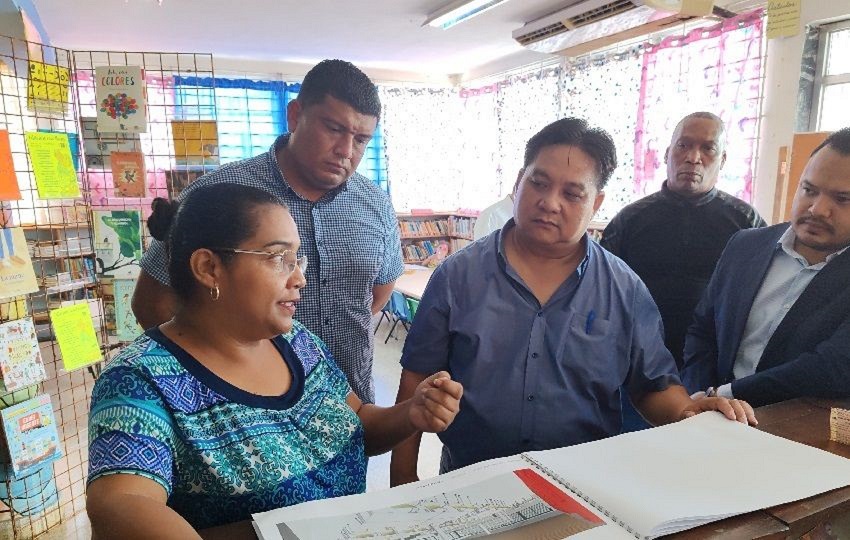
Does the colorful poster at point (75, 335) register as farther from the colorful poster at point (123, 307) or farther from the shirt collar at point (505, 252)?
the shirt collar at point (505, 252)

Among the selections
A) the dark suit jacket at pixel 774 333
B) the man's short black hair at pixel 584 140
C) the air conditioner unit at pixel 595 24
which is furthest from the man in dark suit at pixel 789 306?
the air conditioner unit at pixel 595 24

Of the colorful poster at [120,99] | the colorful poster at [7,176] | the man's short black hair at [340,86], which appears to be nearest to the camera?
the man's short black hair at [340,86]

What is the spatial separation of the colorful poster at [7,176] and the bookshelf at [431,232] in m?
5.60

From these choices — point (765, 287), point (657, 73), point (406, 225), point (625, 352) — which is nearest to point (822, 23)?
point (657, 73)

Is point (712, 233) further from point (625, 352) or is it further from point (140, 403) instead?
point (140, 403)

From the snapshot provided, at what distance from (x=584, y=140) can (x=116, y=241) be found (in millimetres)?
2318

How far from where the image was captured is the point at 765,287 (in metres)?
1.53

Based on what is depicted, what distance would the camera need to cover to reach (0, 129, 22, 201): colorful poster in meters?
2.15

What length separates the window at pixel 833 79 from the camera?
362 cm

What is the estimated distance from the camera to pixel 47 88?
249 cm

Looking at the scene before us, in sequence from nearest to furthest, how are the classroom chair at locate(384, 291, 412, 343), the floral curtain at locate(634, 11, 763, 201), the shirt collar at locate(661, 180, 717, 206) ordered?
the shirt collar at locate(661, 180, 717, 206), the floral curtain at locate(634, 11, 763, 201), the classroom chair at locate(384, 291, 412, 343)

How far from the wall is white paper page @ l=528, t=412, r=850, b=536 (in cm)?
361

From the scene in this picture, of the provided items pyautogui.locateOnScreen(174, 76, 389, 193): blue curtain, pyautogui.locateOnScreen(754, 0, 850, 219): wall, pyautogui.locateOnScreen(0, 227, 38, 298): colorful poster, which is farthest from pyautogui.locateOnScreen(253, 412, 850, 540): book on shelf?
pyautogui.locateOnScreen(174, 76, 389, 193): blue curtain

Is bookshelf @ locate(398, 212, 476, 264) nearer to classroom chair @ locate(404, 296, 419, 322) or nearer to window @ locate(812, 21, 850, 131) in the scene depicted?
classroom chair @ locate(404, 296, 419, 322)
